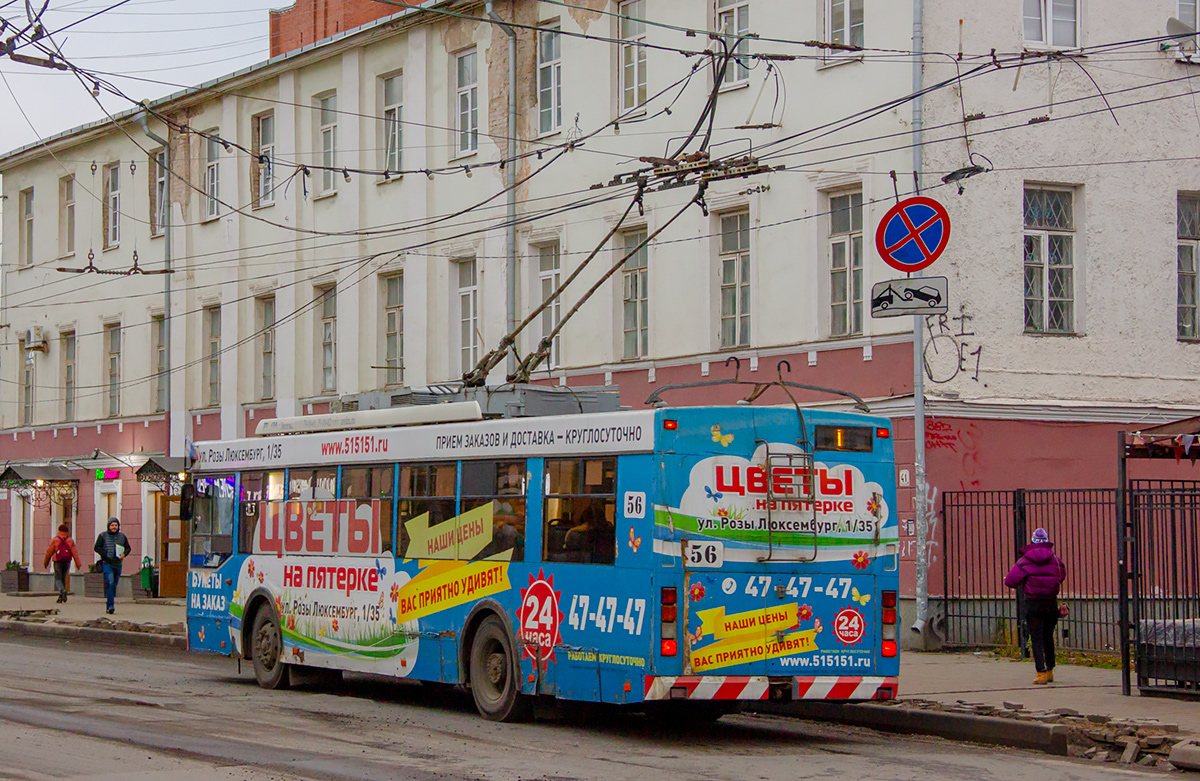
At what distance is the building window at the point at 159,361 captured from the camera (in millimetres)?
37781

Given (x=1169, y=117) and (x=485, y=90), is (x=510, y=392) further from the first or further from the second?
(x=485, y=90)

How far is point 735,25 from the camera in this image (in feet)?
80.2

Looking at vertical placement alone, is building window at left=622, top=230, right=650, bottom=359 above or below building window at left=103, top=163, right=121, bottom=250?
below

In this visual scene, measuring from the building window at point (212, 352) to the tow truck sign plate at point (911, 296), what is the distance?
22024mm

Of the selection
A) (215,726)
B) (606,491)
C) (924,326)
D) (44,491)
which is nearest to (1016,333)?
(924,326)

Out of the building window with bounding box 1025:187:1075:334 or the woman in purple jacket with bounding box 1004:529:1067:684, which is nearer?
the woman in purple jacket with bounding box 1004:529:1067:684

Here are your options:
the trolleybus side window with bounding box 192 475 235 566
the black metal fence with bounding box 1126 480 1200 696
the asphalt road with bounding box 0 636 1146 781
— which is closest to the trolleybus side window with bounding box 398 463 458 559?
the asphalt road with bounding box 0 636 1146 781

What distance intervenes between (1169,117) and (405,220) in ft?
46.6

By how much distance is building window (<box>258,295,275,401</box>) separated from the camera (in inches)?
1379

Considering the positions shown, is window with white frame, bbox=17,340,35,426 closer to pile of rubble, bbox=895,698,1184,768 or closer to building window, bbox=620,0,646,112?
building window, bbox=620,0,646,112

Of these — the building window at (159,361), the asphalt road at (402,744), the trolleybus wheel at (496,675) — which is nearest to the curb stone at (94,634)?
the asphalt road at (402,744)

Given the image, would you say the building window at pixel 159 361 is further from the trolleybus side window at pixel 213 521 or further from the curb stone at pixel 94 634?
the trolleybus side window at pixel 213 521

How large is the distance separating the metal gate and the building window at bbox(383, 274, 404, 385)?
13.4m

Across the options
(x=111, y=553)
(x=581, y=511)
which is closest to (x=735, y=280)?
(x=581, y=511)
